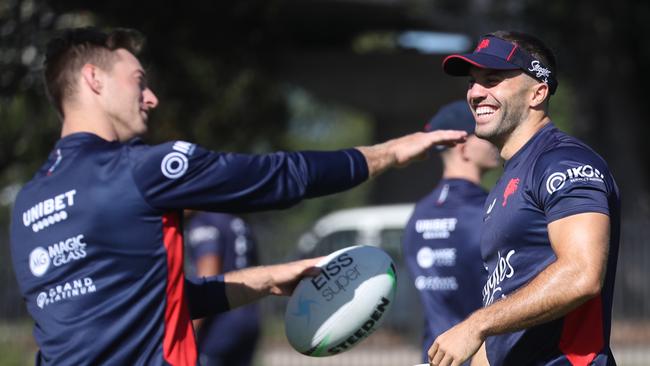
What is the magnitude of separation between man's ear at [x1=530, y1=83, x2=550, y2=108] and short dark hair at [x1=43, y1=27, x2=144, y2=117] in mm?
1664

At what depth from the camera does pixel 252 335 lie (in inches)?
346

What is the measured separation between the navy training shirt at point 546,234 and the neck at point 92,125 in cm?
157

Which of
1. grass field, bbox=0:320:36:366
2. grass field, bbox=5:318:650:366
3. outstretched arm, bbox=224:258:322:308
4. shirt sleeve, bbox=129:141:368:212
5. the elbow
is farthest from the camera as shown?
grass field, bbox=5:318:650:366

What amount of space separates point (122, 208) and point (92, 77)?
2.19 feet

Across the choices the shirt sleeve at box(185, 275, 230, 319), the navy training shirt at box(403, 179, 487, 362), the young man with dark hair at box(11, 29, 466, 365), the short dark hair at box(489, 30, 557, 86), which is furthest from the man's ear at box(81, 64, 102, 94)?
the navy training shirt at box(403, 179, 487, 362)

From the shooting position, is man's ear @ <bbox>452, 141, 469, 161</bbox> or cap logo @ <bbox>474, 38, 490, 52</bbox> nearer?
cap logo @ <bbox>474, 38, 490, 52</bbox>

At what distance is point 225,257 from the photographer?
839 centimetres

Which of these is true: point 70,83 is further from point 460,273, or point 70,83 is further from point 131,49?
point 460,273

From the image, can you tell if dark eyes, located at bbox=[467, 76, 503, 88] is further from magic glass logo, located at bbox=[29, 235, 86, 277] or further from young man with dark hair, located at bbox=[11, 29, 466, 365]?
magic glass logo, located at bbox=[29, 235, 86, 277]

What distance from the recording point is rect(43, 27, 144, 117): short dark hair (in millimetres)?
4430

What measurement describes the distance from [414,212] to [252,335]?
2850mm

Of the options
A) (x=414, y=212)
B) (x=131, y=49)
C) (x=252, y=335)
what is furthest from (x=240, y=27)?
(x=131, y=49)

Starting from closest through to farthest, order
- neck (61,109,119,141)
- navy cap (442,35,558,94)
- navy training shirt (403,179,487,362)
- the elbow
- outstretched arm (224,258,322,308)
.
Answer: the elbow < navy cap (442,35,558,94) < neck (61,109,119,141) < outstretched arm (224,258,322,308) < navy training shirt (403,179,487,362)

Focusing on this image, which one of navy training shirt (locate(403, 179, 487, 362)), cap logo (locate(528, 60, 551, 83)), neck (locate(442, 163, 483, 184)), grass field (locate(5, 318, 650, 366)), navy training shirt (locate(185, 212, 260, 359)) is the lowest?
grass field (locate(5, 318, 650, 366))
